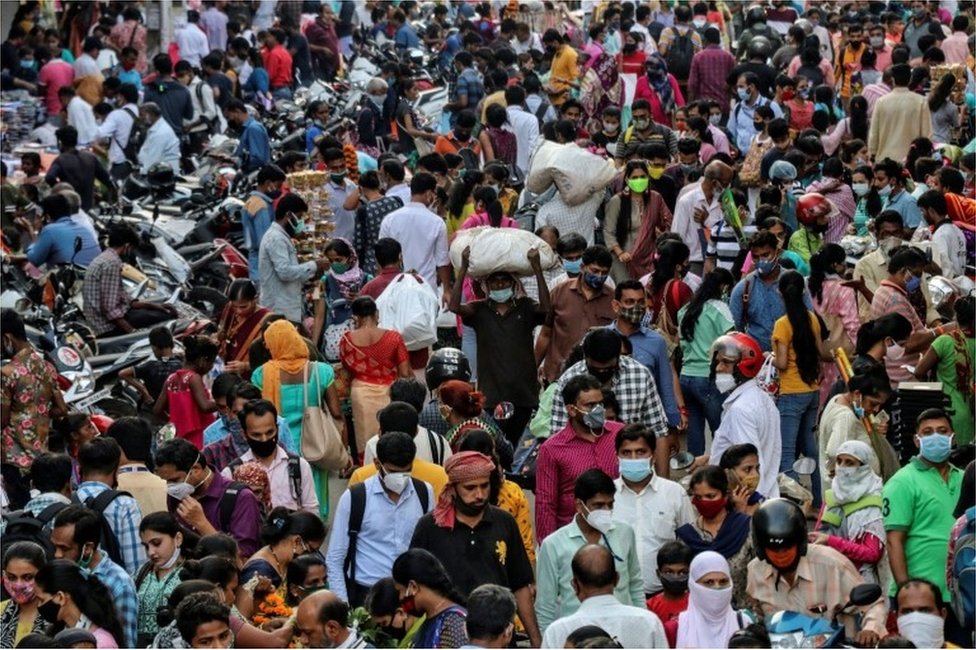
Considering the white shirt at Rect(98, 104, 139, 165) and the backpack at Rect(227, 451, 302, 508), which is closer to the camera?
the backpack at Rect(227, 451, 302, 508)

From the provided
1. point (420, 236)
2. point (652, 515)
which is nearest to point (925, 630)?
point (652, 515)

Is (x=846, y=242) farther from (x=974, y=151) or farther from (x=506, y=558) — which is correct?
(x=506, y=558)

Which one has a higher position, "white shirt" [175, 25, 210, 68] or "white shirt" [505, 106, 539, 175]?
"white shirt" [505, 106, 539, 175]

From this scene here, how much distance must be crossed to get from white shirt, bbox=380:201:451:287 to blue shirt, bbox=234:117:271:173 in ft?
18.6

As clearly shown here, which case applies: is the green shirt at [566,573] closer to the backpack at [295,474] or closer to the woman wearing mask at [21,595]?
the backpack at [295,474]

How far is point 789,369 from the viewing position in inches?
452

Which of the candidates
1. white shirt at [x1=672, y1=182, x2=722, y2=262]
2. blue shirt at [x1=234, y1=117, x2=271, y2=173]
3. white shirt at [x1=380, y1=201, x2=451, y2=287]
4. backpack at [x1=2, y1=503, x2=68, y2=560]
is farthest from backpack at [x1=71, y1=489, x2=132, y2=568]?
blue shirt at [x1=234, y1=117, x2=271, y2=173]

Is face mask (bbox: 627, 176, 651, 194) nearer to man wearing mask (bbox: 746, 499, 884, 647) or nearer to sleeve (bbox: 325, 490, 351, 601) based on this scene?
sleeve (bbox: 325, 490, 351, 601)

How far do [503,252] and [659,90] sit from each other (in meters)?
9.46

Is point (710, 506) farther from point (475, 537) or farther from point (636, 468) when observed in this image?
point (475, 537)

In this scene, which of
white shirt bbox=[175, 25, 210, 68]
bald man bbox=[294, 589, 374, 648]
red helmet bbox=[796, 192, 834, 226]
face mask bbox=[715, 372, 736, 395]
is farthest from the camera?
white shirt bbox=[175, 25, 210, 68]

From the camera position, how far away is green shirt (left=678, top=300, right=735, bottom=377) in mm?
11688

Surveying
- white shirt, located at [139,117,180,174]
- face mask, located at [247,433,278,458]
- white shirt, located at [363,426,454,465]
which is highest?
white shirt, located at [363,426,454,465]

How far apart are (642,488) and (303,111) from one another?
14.8 metres
